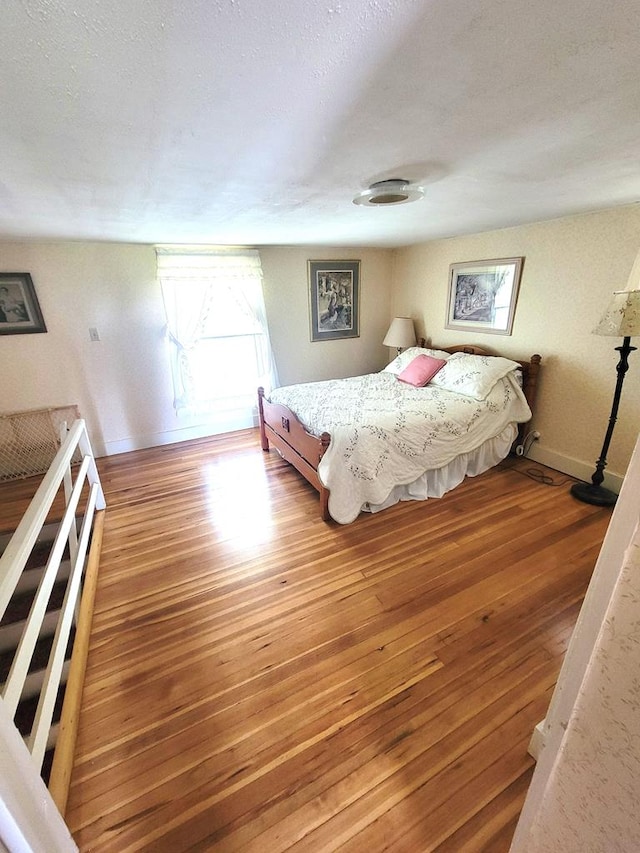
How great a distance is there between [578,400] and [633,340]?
567mm

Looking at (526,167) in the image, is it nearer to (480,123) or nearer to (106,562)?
(480,123)

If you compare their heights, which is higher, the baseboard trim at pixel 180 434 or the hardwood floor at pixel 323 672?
the baseboard trim at pixel 180 434

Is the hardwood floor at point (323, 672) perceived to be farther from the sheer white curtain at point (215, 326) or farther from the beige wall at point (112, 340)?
the sheer white curtain at point (215, 326)

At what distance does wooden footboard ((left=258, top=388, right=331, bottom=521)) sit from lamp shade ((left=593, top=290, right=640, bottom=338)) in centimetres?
189

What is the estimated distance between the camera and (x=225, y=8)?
604 millimetres

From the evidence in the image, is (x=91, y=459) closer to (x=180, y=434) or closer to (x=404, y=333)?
(x=180, y=434)

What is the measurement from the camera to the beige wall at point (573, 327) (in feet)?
8.04

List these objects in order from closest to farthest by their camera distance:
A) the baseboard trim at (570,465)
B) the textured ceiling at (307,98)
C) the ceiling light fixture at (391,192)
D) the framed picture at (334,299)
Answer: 1. the textured ceiling at (307,98)
2. the ceiling light fixture at (391,192)
3. the baseboard trim at (570,465)
4. the framed picture at (334,299)

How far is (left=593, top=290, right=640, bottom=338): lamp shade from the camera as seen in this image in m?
→ 2.08

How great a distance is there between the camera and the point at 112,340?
11.0 ft

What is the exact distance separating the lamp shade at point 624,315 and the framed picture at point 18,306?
435 centimetres

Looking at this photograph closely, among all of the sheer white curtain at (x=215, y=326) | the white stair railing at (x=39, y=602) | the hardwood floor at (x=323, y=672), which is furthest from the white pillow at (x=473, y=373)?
the white stair railing at (x=39, y=602)

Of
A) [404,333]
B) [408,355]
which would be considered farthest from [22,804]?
[404,333]

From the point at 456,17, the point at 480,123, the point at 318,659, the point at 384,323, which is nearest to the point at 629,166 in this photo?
the point at 480,123
